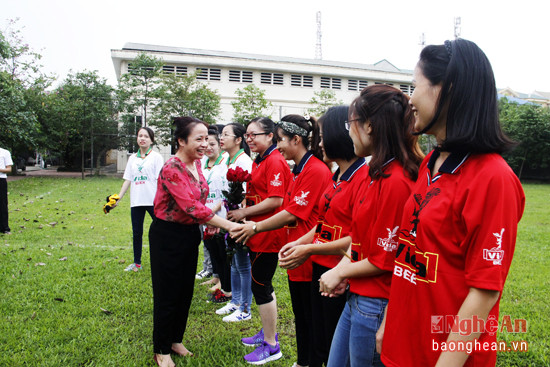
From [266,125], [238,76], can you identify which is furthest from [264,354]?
[238,76]

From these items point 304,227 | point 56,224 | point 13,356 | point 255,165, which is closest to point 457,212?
point 304,227

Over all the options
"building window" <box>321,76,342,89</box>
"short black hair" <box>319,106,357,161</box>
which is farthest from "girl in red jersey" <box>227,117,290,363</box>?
"building window" <box>321,76,342,89</box>

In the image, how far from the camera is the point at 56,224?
9727 mm

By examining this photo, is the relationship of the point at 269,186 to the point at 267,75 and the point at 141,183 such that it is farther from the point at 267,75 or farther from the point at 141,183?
the point at 267,75

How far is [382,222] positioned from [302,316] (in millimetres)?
1726

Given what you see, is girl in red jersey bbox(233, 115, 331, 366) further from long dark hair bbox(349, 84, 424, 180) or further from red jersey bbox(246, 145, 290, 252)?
long dark hair bbox(349, 84, 424, 180)

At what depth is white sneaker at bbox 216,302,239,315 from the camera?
481cm

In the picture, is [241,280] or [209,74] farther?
[209,74]

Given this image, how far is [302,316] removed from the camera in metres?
3.31

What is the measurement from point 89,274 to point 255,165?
→ 3786 mm

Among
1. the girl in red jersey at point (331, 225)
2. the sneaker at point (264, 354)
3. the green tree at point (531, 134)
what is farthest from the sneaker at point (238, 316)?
the green tree at point (531, 134)

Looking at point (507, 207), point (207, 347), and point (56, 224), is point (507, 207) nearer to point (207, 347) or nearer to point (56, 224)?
point (207, 347)

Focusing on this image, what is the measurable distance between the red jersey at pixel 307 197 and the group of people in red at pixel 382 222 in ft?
0.04

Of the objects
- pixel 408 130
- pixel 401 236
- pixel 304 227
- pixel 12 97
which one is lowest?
pixel 304 227
